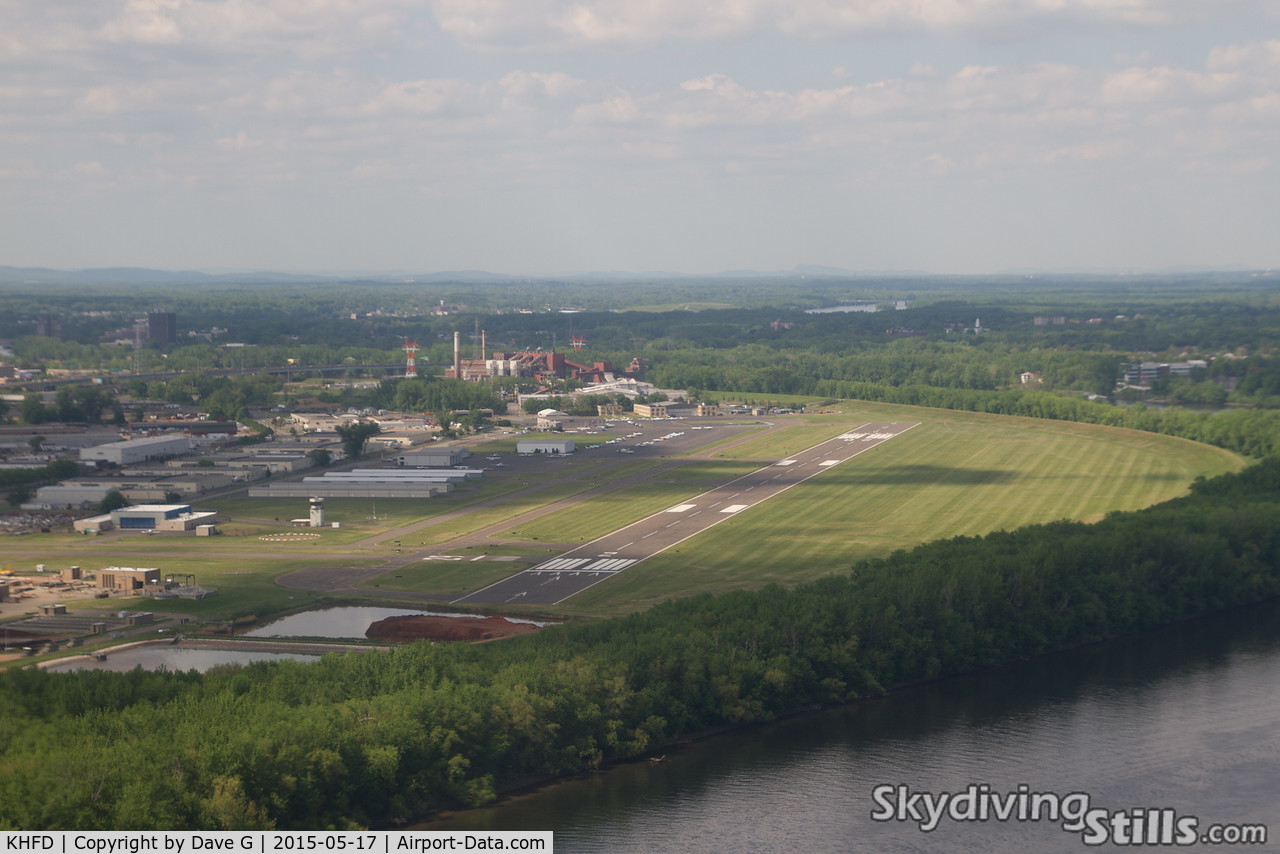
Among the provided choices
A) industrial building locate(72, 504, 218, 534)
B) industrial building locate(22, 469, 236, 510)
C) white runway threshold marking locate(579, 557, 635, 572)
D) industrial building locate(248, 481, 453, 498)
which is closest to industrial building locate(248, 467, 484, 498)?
industrial building locate(248, 481, 453, 498)

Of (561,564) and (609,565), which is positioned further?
(561,564)

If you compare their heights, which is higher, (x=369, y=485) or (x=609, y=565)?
(x=369, y=485)

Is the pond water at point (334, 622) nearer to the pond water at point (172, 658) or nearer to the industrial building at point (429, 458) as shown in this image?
the pond water at point (172, 658)

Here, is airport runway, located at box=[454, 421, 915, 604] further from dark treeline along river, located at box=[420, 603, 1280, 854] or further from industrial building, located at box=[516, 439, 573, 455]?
industrial building, located at box=[516, 439, 573, 455]

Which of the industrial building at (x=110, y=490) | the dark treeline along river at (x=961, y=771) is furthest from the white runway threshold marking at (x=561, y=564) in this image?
the industrial building at (x=110, y=490)

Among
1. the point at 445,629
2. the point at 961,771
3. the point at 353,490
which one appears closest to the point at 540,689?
the point at 961,771

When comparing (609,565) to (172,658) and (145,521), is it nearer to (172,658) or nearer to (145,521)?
(172,658)
